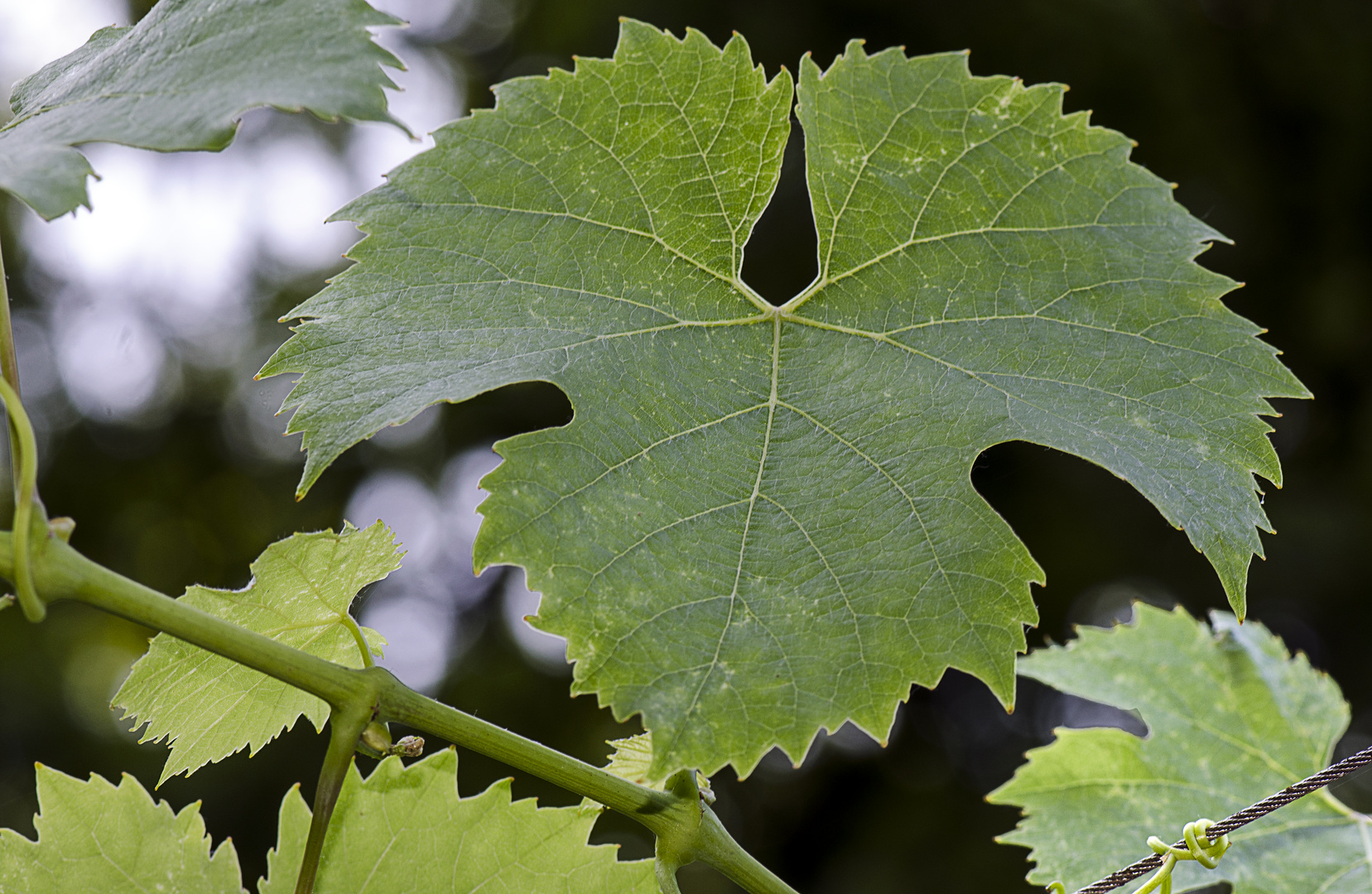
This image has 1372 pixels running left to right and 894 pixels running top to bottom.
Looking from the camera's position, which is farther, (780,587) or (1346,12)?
(1346,12)

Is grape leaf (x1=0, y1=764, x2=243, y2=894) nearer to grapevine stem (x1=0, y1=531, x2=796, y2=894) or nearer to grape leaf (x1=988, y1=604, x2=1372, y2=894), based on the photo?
grapevine stem (x1=0, y1=531, x2=796, y2=894)

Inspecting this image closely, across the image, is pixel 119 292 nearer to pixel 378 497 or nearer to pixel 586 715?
pixel 378 497

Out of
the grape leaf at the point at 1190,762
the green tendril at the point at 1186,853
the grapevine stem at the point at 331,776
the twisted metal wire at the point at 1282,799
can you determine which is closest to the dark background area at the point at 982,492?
the grape leaf at the point at 1190,762

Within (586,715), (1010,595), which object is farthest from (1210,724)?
(586,715)

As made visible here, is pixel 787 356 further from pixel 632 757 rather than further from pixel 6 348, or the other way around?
pixel 6 348

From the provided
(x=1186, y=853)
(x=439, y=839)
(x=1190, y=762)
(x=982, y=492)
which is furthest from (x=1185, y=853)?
(x=982, y=492)

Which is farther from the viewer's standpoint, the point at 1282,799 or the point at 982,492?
the point at 982,492

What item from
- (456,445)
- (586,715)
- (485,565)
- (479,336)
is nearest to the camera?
(485,565)
